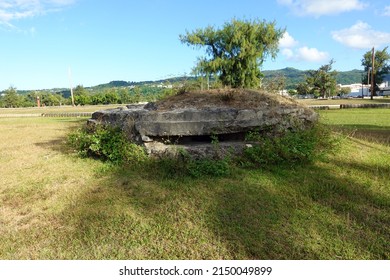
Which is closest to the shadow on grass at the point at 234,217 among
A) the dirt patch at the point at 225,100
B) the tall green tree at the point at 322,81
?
the dirt patch at the point at 225,100

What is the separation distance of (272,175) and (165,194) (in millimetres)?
1926

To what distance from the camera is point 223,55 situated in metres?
22.7

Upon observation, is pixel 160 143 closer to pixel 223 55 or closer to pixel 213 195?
pixel 213 195

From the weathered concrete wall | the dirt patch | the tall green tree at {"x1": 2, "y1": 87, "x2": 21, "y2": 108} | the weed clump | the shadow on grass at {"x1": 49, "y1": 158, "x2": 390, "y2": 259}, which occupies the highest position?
the tall green tree at {"x1": 2, "y1": 87, "x2": 21, "y2": 108}

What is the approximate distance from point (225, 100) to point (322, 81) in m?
56.0

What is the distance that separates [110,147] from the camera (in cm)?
600

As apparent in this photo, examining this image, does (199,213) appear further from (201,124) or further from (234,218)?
(201,124)

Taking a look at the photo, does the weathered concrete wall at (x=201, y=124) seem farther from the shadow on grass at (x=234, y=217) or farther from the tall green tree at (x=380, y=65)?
the tall green tree at (x=380, y=65)

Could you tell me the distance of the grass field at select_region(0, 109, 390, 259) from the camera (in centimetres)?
281

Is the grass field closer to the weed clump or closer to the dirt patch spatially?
the weed clump

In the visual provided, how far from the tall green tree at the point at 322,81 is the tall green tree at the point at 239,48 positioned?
38615mm

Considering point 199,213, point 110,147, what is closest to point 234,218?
point 199,213

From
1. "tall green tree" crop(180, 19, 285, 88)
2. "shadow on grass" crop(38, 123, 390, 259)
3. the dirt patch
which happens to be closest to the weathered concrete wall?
the dirt patch

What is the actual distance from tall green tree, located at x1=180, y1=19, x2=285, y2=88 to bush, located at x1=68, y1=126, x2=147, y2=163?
16.2 m
